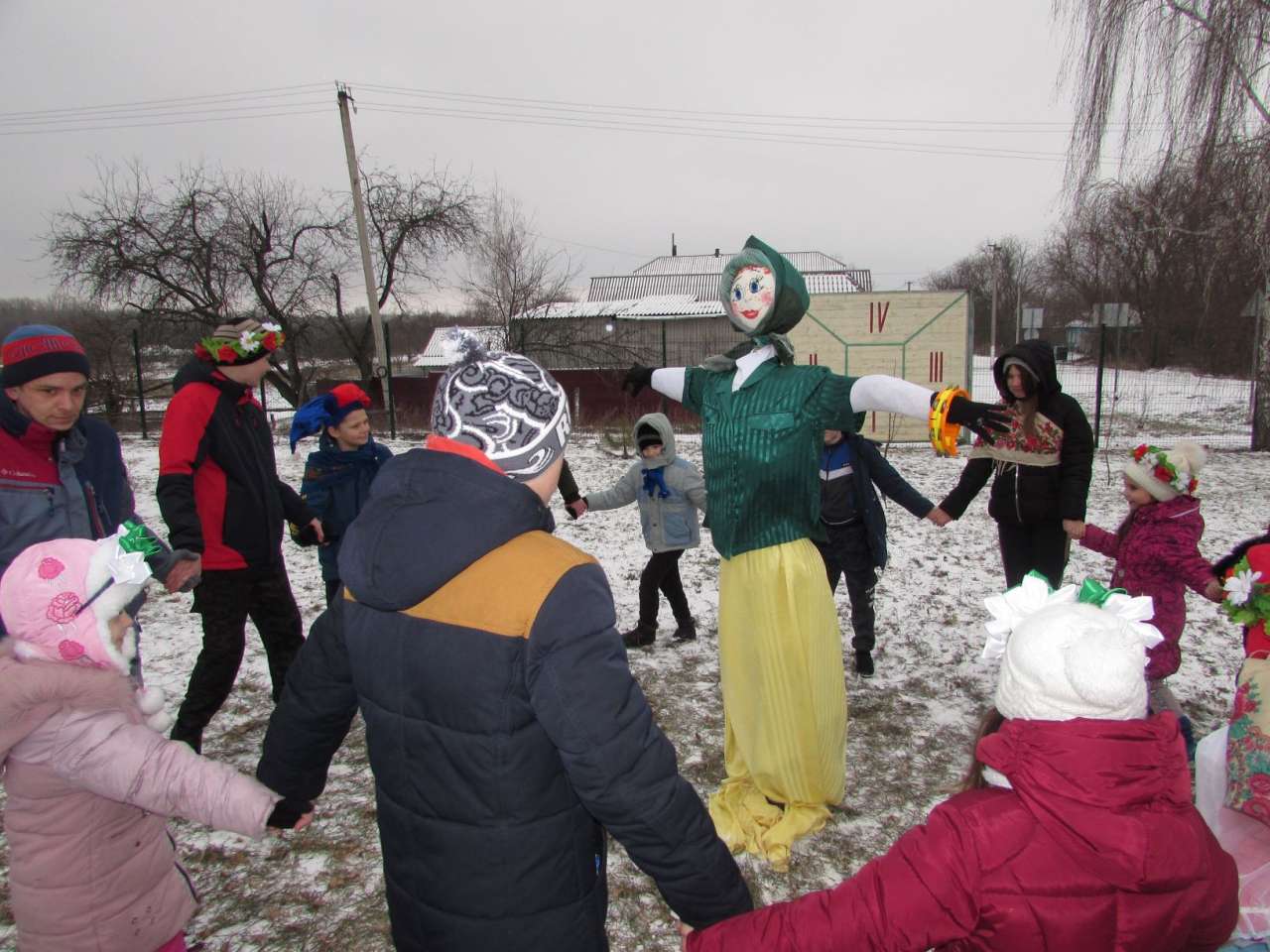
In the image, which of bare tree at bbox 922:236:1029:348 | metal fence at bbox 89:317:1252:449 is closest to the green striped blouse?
metal fence at bbox 89:317:1252:449

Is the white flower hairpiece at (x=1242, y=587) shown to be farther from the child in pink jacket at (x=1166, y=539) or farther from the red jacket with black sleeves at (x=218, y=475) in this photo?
the red jacket with black sleeves at (x=218, y=475)

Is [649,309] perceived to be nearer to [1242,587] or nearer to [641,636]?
[641,636]

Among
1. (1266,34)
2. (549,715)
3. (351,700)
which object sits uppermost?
(1266,34)

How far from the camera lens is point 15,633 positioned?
170 cm

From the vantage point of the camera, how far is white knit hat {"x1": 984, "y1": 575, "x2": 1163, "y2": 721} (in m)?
1.26

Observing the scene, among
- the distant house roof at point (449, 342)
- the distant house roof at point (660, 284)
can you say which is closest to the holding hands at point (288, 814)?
the distant house roof at point (449, 342)

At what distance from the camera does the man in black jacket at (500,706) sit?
1.27m

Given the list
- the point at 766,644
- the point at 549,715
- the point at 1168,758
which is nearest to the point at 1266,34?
the point at 766,644

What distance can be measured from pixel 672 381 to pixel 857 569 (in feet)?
6.24

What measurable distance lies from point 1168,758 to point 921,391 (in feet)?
4.48

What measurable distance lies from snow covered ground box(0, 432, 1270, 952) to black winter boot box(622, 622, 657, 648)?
86 mm

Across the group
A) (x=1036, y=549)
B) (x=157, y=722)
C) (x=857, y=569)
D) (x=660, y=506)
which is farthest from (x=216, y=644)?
(x=1036, y=549)

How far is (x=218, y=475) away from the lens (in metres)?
3.21

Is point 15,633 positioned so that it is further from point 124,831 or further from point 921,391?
point 921,391
